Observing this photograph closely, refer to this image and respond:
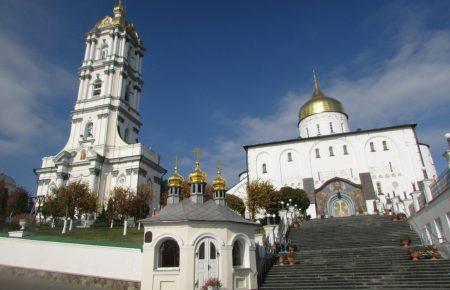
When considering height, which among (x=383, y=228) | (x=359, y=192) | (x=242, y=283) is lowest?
(x=242, y=283)

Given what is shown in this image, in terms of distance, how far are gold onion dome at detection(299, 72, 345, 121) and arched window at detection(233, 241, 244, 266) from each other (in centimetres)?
3856

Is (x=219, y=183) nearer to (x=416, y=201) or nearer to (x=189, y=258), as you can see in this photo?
(x=189, y=258)

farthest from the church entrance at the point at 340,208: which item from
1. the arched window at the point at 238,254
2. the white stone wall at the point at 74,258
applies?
the white stone wall at the point at 74,258

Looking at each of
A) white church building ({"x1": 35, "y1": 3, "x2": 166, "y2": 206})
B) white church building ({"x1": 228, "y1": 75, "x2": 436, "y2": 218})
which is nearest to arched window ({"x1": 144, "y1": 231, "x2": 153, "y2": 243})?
white church building ({"x1": 228, "y1": 75, "x2": 436, "y2": 218})

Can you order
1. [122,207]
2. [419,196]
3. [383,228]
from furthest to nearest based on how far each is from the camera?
[122,207], [383,228], [419,196]

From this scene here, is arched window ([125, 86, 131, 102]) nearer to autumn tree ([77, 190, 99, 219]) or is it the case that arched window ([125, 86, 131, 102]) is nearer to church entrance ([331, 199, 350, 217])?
autumn tree ([77, 190, 99, 219])

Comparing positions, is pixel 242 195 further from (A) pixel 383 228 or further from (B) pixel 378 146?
(A) pixel 383 228

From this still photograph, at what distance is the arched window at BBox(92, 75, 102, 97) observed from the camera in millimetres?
55997

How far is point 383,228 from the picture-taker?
974 inches

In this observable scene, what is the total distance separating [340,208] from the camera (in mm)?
41562

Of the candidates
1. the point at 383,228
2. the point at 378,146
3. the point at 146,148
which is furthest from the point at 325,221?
the point at 146,148

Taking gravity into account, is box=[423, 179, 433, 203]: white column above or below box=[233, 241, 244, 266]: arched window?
above

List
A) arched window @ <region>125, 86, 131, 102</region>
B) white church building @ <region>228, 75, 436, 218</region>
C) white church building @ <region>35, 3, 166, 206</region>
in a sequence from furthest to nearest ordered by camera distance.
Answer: arched window @ <region>125, 86, 131, 102</region>
white church building @ <region>35, 3, 166, 206</region>
white church building @ <region>228, 75, 436, 218</region>

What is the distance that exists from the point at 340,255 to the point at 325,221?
10893mm
